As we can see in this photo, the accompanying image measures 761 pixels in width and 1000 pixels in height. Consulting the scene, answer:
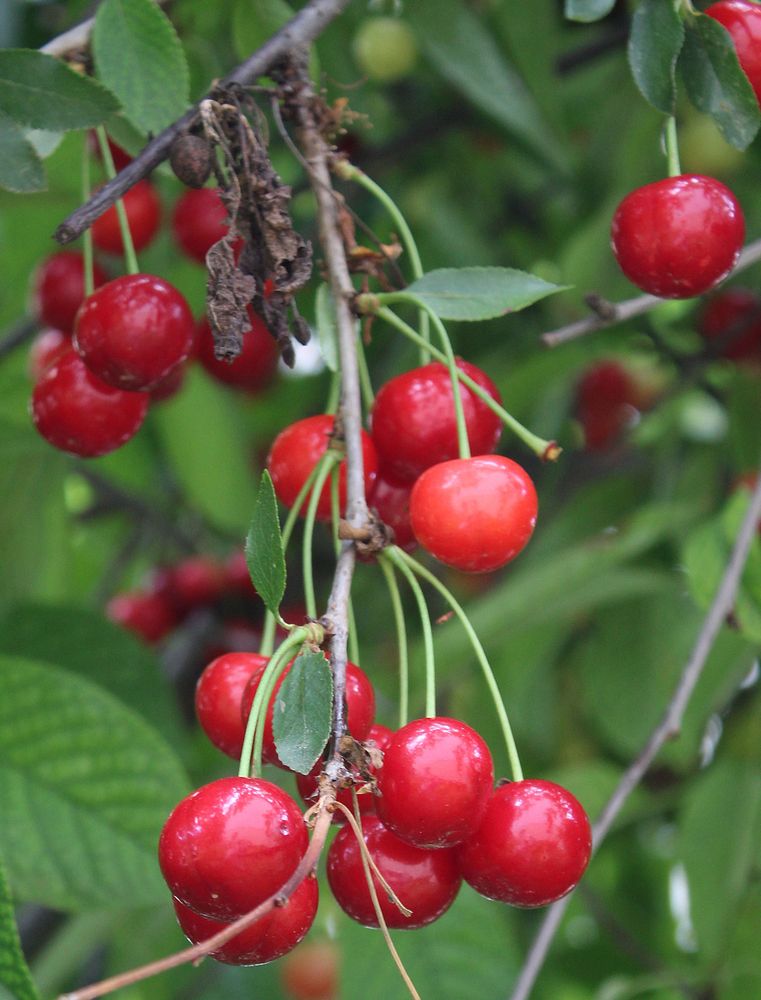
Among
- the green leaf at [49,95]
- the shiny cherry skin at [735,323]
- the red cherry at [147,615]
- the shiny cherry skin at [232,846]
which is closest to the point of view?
the shiny cherry skin at [232,846]

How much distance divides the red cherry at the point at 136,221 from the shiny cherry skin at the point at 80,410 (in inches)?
14.9

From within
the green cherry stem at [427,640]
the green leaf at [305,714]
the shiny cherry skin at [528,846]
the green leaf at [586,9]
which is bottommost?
the shiny cherry skin at [528,846]

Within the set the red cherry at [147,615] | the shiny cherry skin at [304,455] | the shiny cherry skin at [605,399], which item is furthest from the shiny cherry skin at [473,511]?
the shiny cherry skin at [605,399]

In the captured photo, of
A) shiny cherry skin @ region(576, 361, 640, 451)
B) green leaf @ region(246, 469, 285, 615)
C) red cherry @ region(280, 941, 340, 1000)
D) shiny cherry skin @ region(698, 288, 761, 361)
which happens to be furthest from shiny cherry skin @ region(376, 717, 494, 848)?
red cherry @ region(280, 941, 340, 1000)

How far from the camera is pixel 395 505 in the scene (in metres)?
0.94

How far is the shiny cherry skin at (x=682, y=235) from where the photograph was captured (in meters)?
0.89

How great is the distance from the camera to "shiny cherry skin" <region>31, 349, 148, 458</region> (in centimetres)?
102

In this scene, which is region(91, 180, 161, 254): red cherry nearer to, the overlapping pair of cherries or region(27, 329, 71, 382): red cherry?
region(27, 329, 71, 382): red cherry

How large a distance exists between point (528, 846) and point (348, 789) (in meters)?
0.12

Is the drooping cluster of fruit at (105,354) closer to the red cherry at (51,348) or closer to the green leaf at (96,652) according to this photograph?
the red cherry at (51,348)

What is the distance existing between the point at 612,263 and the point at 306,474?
0.90m

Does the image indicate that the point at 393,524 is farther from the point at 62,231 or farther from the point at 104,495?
the point at 104,495

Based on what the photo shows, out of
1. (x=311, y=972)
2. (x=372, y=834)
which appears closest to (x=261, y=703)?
(x=372, y=834)

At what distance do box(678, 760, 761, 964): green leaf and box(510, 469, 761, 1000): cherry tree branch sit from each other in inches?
20.1
